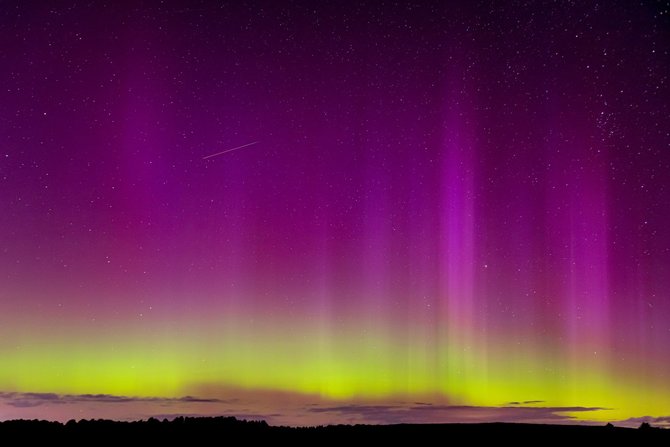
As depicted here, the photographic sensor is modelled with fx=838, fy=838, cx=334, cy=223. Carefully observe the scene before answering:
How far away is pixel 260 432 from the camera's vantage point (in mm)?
27109

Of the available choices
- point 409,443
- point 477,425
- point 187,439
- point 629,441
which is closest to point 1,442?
point 187,439

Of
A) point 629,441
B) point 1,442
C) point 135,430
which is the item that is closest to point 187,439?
point 135,430

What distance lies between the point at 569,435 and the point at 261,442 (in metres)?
10.4

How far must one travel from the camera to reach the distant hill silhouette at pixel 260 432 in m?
26.2

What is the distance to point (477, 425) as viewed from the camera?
1245 inches

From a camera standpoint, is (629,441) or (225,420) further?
(225,420)

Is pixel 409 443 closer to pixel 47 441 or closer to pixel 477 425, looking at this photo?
pixel 477 425

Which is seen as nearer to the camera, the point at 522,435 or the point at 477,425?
the point at 522,435

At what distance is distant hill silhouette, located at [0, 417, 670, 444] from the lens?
26.2 meters

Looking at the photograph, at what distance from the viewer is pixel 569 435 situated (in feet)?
92.6

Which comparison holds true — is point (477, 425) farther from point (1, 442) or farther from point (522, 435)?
point (1, 442)

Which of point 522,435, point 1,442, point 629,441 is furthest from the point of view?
point 522,435

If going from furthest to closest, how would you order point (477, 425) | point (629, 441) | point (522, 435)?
point (477, 425) < point (522, 435) < point (629, 441)

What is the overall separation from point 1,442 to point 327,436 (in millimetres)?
9955
